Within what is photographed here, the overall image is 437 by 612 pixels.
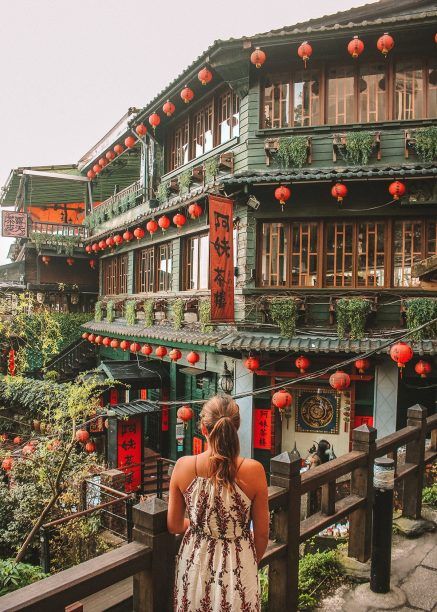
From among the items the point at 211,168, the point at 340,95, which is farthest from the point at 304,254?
the point at 340,95

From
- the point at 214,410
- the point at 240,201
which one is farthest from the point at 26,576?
the point at 240,201

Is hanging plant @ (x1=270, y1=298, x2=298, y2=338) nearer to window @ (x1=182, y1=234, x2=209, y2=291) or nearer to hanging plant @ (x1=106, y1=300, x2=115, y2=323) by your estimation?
window @ (x1=182, y1=234, x2=209, y2=291)

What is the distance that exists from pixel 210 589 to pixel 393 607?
2374mm

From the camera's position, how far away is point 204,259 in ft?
49.1

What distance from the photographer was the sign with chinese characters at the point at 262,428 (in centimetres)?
1264

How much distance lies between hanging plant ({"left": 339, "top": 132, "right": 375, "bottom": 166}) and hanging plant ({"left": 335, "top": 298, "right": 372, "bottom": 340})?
11.6ft

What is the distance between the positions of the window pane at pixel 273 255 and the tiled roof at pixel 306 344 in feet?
5.23

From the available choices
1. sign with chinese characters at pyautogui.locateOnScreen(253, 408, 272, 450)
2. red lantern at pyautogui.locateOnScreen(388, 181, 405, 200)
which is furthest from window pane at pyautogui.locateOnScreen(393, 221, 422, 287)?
sign with chinese characters at pyautogui.locateOnScreen(253, 408, 272, 450)

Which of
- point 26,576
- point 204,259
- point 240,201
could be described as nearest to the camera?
point 26,576

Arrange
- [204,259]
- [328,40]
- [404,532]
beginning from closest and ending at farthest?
[404,532]
[328,40]
[204,259]

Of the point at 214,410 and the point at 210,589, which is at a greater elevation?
the point at 214,410

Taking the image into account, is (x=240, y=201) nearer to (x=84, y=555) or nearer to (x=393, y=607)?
(x=84, y=555)

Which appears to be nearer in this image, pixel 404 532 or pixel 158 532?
pixel 158 532

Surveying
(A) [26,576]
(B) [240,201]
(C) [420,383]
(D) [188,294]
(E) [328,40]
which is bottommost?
(A) [26,576]
